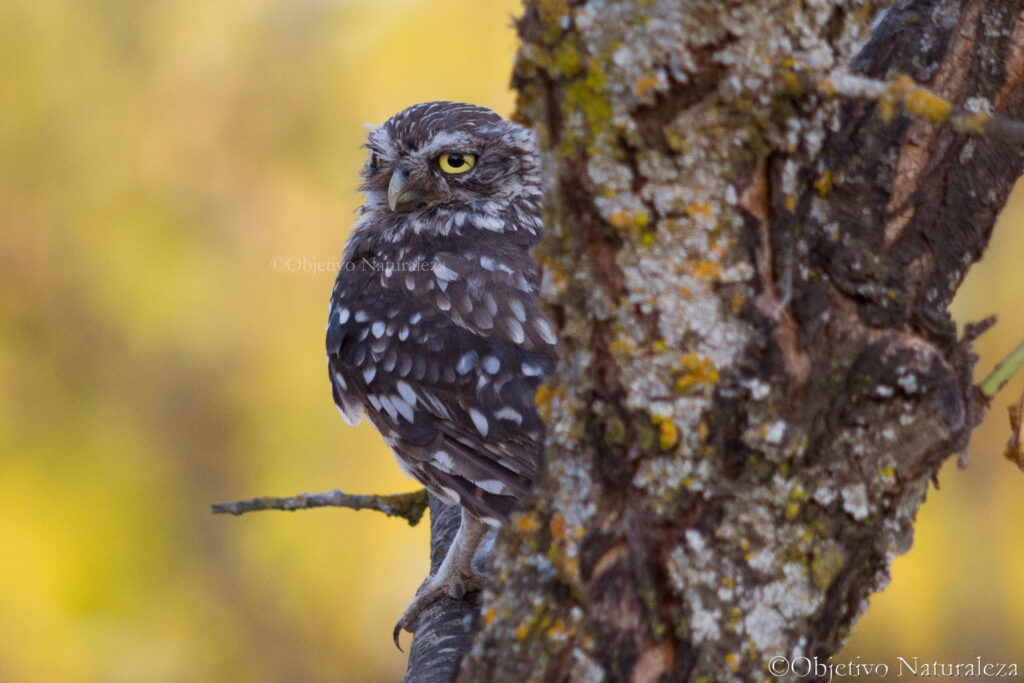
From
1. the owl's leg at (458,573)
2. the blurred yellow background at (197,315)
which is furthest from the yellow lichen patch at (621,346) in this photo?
the blurred yellow background at (197,315)

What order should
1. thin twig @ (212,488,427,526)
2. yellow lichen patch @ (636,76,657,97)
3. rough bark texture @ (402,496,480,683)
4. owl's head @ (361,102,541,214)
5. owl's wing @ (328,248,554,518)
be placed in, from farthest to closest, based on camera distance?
owl's head @ (361,102,541,214) < owl's wing @ (328,248,554,518) < rough bark texture @ (402,496,480,683) < thin twig @ (212,488,427,526) < yellow lichen patch @ (636,76,657,97)

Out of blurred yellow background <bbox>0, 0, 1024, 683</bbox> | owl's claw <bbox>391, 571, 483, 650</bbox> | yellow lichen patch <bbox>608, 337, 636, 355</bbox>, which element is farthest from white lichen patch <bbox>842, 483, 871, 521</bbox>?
blurred yellow background <bbox>0, 0, 1024, 683</bbox>

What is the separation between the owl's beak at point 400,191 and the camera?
3986 mm

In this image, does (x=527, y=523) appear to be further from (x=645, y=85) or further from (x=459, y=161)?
(x=459, y=161)

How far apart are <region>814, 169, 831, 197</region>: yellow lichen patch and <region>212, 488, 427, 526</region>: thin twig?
1.42 m

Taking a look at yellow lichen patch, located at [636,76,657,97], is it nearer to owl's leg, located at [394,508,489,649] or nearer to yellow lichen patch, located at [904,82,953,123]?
yellow lichen patch, located at [904,82,953,123]

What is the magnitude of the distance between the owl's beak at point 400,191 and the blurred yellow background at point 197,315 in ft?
11.1

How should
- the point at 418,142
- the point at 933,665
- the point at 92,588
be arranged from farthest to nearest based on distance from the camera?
the point at 92,588 → the point at 933,665 → the point at 418,142

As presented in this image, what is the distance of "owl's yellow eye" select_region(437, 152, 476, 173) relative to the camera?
13.1ft

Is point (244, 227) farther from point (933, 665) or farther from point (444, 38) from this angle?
point (933, 665)

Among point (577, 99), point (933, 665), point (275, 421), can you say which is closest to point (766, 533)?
point (577, 99)

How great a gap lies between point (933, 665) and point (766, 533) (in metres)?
5.87

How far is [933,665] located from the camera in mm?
6422

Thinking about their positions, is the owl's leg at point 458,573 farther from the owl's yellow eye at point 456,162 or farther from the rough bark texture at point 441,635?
the owl's yellow eye at point 456,162
